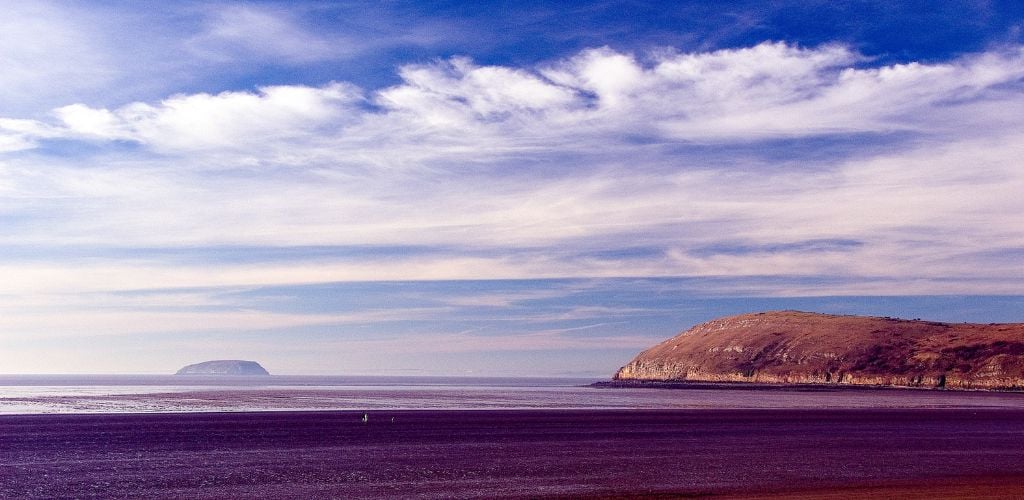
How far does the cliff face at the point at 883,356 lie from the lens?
142 meters

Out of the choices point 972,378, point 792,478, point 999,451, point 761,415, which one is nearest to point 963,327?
point 972,378

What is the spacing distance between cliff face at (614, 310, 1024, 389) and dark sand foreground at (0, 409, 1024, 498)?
315 feet

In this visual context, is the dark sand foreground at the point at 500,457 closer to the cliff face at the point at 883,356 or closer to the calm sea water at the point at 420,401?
the calm sea water at the point at 420,401

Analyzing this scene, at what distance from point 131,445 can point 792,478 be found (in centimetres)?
2540

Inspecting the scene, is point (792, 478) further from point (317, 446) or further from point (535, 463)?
point (317, 446)

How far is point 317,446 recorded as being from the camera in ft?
122

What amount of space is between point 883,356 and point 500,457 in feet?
481

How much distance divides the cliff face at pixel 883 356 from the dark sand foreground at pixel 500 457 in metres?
96.1

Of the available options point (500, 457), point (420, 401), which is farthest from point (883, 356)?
point (500, 457)

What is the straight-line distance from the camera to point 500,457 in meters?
33.4

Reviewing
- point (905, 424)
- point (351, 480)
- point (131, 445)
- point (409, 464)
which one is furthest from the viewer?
point (905, 424)

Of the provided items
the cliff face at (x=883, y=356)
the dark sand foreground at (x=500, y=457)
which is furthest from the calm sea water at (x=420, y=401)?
the cliff face at (x=883, y=356)

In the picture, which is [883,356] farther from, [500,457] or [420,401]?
[500,457]

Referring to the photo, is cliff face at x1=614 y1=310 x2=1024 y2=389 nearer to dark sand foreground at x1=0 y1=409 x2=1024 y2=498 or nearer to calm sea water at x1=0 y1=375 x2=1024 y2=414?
calm sea water at x1=0 y1=375 x2=1024 y2=414
